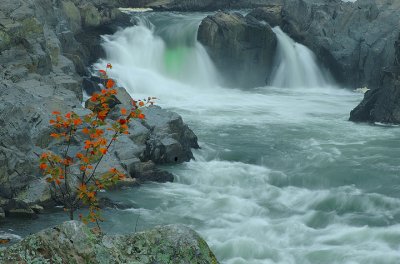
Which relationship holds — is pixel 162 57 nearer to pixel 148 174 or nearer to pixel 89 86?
pixel 89 86

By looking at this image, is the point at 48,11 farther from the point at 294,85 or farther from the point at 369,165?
the point at 369,165

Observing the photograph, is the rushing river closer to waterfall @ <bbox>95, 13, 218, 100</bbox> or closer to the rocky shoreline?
waterfall @ <bbox>95, 13, 218, 100</bbox>

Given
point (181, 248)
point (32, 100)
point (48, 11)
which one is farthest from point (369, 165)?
point (48, 11)

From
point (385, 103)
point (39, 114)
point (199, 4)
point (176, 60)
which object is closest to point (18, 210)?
point (39, 114)

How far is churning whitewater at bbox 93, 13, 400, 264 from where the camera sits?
11734mm

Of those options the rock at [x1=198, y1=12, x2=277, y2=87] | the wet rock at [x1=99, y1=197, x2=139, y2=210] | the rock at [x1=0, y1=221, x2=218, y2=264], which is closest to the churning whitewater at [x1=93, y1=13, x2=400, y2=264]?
the wet rock at [x1=99, y1=197, x2=139, y2=210]

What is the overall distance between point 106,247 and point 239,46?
96.9 feet

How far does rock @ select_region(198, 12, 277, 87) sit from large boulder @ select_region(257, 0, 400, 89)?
232cm

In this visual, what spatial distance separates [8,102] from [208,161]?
20.4 ft

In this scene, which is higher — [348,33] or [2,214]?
[348,33]

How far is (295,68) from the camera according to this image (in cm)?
3372

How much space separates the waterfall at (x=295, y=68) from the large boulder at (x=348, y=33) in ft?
1.88

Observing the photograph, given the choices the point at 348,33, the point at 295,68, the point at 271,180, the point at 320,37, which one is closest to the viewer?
the point at 271,180

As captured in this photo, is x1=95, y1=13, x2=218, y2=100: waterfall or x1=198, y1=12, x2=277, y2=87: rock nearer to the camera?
x1=95, y1=13, x2=218, y2=100: waterfall
